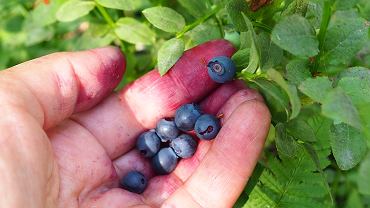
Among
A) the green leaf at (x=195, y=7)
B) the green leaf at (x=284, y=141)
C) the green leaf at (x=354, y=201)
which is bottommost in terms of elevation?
the green leaf at (x=354, y=201)

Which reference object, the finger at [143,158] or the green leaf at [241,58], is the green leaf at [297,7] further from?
the finger at [143,158]

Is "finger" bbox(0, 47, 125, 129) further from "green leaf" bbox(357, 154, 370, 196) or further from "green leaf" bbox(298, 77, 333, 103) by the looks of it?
"green leaf" bbox(357, 154, 370, 196)

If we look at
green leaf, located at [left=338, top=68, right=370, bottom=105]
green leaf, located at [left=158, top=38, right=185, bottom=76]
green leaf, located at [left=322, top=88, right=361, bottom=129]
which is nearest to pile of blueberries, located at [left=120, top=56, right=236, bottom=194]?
green leaf, located at [left=158, top=38, right=185, bottom=76]

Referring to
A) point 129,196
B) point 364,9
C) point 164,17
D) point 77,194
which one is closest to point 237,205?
point 129,196

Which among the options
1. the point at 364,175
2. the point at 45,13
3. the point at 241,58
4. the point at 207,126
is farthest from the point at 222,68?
the point at 45,13

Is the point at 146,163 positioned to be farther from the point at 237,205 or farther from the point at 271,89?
the point at 271,89

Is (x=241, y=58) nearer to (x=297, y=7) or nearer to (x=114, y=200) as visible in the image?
(x=297, y=7)

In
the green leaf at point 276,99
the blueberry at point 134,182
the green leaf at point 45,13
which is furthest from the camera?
the green leaf at point 45,13

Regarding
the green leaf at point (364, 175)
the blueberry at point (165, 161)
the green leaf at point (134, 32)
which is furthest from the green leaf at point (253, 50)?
the green leaf at point (364, 175)
